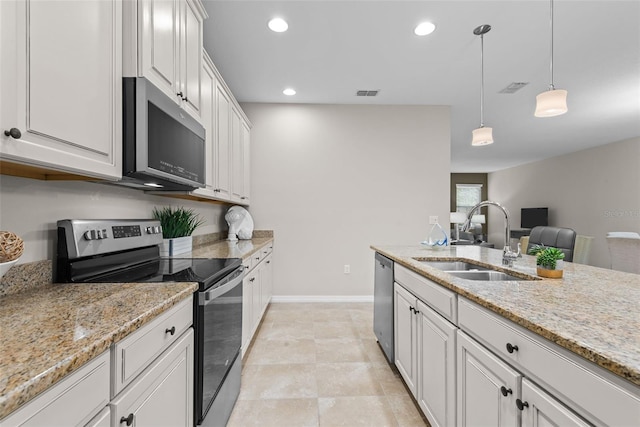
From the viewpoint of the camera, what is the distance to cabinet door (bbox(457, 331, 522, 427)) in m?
0.91

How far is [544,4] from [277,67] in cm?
228

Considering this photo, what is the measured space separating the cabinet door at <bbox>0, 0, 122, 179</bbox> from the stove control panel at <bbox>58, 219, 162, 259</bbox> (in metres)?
0.31

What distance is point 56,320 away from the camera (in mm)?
764

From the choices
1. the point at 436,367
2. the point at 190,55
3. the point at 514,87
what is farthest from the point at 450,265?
the point at 514,87

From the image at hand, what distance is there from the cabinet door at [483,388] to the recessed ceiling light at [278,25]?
98.1 inches

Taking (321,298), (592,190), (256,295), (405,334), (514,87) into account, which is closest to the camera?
(405,334)

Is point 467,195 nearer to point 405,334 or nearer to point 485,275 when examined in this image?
point 485,275

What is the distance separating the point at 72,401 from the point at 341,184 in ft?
11.9

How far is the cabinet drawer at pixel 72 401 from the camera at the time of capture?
1.62 feet

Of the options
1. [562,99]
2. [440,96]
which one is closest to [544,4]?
[562,99]

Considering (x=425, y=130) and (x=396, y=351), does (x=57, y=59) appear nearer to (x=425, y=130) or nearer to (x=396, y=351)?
(x=396, y=351)

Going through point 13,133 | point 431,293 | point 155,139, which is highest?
point 155,139

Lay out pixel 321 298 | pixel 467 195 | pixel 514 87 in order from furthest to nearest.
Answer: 1. pixel 467 195
2. pixel 321 298
3. pixel 514 87

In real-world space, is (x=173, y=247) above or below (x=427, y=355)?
above
